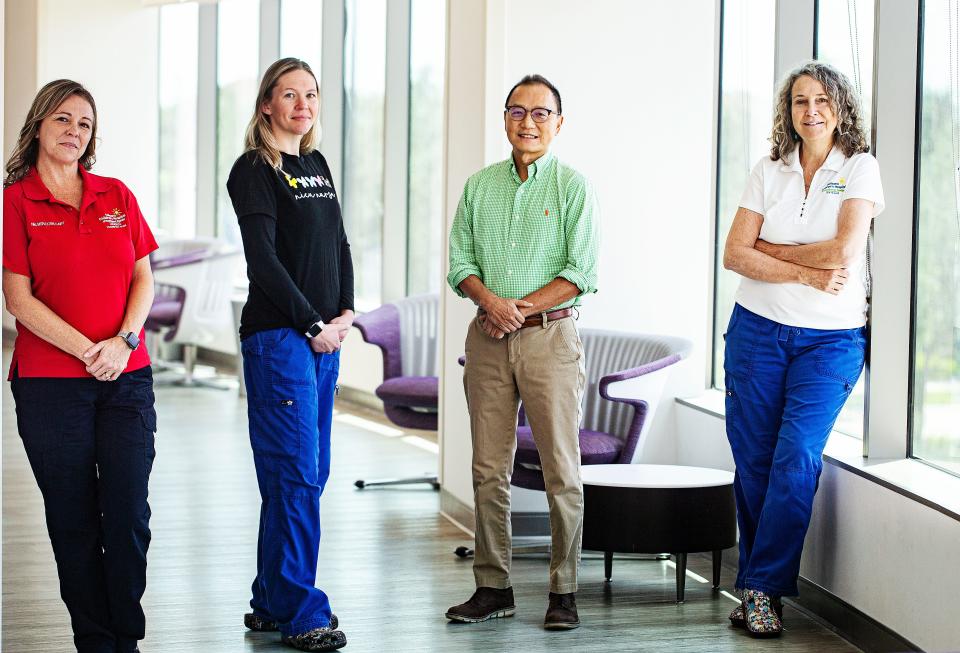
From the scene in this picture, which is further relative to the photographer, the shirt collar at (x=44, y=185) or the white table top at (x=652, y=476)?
the white table top at (x=652, y=476)

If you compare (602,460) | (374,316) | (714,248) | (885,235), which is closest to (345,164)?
(374,316)

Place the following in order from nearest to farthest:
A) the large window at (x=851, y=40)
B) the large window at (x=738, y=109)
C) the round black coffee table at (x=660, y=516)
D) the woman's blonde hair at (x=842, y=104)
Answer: the woman's blonde hair at (x=842, y=104), the round black coffee table at (x=660, y=516), the large window at (x=851, y=40), the large window at (x=738, y=109)

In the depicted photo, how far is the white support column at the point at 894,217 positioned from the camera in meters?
4.01

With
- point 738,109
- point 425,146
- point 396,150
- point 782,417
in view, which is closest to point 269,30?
point 396,150

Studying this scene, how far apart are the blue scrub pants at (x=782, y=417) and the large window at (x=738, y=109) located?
146cm

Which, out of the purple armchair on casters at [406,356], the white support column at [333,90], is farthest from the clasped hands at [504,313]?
the white support column at [333,90]

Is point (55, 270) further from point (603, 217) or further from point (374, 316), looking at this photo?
point (374, 316)

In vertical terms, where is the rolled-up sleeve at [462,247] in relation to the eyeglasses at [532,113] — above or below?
below

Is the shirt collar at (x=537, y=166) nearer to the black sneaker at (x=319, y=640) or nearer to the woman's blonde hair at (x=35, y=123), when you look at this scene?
the woman's blonde hair at (x=35, y=123)

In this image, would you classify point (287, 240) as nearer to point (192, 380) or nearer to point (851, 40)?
point (851, 40)

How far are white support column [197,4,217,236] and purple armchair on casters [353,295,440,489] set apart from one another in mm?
5960

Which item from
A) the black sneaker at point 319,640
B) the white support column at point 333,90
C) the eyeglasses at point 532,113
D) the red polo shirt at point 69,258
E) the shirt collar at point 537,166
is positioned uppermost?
the white support column at point 333,90

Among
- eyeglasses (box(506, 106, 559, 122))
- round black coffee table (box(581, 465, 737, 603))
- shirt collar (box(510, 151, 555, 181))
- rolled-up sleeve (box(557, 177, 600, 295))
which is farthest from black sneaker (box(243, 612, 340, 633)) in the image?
eyeglasses (box(506, 106, 559, 122))

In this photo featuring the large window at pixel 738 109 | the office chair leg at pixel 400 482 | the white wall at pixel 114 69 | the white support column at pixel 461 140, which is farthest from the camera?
the white wall at pixel 114 69
